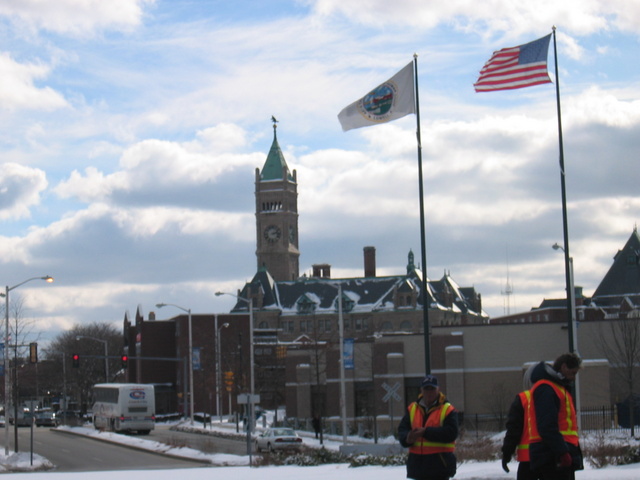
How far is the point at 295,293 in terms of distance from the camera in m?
155

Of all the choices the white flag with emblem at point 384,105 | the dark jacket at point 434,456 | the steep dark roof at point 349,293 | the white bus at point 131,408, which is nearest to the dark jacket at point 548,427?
the dark jacket at point 434,456

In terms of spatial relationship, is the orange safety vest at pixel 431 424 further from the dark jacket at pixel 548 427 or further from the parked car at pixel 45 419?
the parked car at pixel 45 419

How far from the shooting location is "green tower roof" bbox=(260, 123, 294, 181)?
610ft

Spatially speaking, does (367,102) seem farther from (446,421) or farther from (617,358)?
(617,358)

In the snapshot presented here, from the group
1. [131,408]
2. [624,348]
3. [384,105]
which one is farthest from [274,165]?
[384,105]

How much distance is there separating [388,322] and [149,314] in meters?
34.9

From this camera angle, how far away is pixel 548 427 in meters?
8.86

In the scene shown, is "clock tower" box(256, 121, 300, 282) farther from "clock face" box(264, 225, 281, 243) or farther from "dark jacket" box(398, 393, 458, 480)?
"dark jacket" box(398, 393, 458, 480)

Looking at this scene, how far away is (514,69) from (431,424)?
1895 centimetres

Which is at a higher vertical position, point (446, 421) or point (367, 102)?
point (367, 102)

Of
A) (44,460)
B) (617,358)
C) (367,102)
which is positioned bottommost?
(44,460)

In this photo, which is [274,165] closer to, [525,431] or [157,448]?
[157,448]

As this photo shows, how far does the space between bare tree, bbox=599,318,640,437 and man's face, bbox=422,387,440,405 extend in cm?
3356

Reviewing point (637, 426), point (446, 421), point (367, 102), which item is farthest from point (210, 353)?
point (446, 421)
